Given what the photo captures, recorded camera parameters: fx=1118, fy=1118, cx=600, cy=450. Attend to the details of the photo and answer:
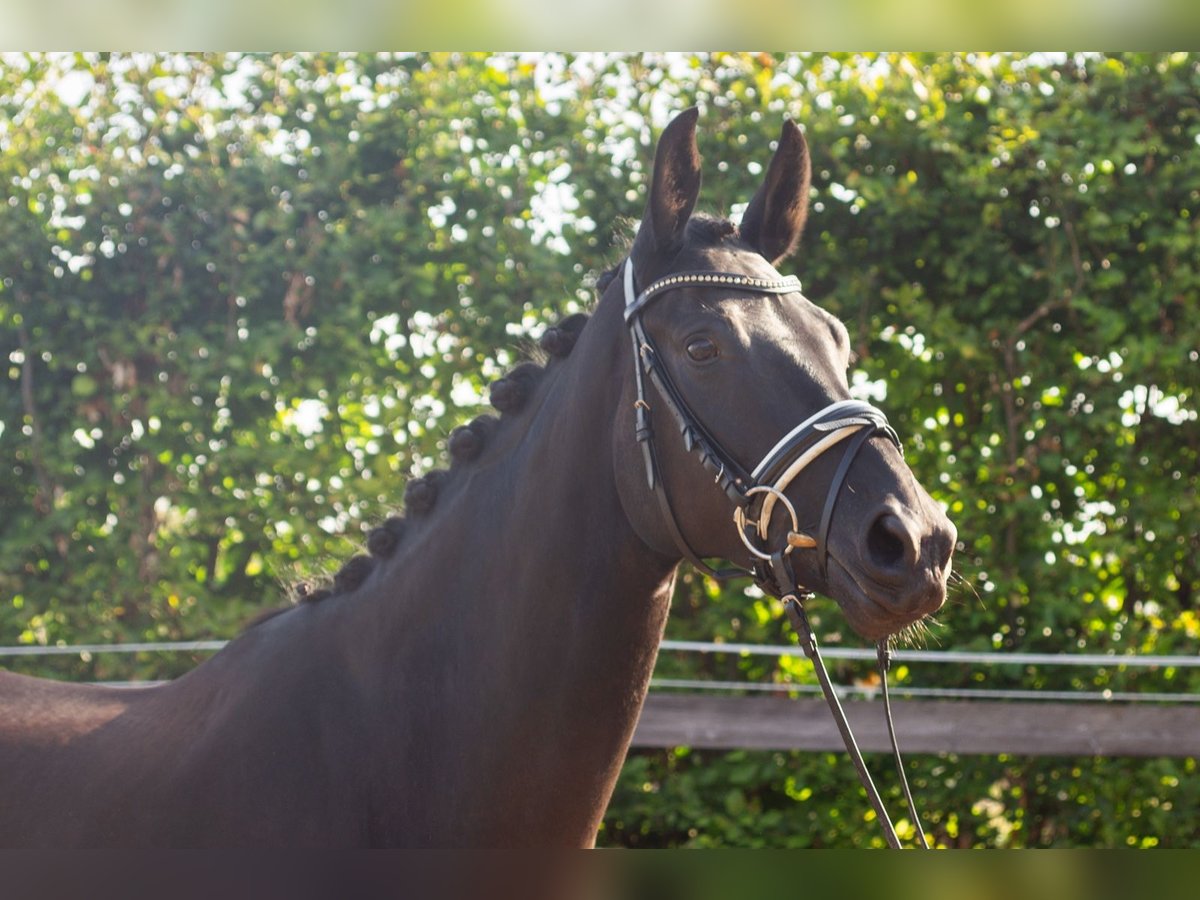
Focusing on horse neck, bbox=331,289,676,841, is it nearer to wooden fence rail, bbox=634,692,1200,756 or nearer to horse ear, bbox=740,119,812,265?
horse ear, bbox=740,119,812,265

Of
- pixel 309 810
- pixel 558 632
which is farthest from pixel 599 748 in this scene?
pixel 309 810

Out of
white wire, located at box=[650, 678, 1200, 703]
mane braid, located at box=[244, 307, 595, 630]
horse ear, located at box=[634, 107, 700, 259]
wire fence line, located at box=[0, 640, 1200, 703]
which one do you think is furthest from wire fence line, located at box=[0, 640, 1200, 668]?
horse ear, located at box=[634, 107, 700, 259]

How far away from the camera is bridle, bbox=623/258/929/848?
1875 millimetres

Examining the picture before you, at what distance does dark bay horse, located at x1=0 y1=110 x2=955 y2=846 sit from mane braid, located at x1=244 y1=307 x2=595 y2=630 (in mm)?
71

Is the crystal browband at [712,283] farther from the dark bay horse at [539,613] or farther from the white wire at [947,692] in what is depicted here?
the white wire at [947,692]

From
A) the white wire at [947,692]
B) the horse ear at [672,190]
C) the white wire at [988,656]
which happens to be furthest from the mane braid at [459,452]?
the white wire at [947,692]

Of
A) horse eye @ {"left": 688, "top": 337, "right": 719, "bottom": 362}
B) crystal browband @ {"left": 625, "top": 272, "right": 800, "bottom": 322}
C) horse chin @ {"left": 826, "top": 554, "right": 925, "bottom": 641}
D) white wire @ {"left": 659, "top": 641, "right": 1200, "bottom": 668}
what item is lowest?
white wire @ {"left": 659, "top": 641, "right": 1200, "bottom": 668}

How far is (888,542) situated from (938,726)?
3.35m

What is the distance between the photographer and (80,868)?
999 millimetres

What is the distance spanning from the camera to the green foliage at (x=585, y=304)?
16.6ft

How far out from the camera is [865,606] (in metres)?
1.78

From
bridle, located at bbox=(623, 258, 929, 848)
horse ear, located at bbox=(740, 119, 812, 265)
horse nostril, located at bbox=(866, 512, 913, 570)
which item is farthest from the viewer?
horse ear, located at bbox=(740, 119, 812, 265)

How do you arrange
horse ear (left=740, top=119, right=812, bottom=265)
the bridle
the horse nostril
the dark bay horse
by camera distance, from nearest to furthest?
the horse nostril < the bridle < the dark bay horse < horse ear (left=740, top=119, right=812, bottom=265)

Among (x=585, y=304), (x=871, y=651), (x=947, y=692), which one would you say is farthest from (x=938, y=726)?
(x=585, y=304)
